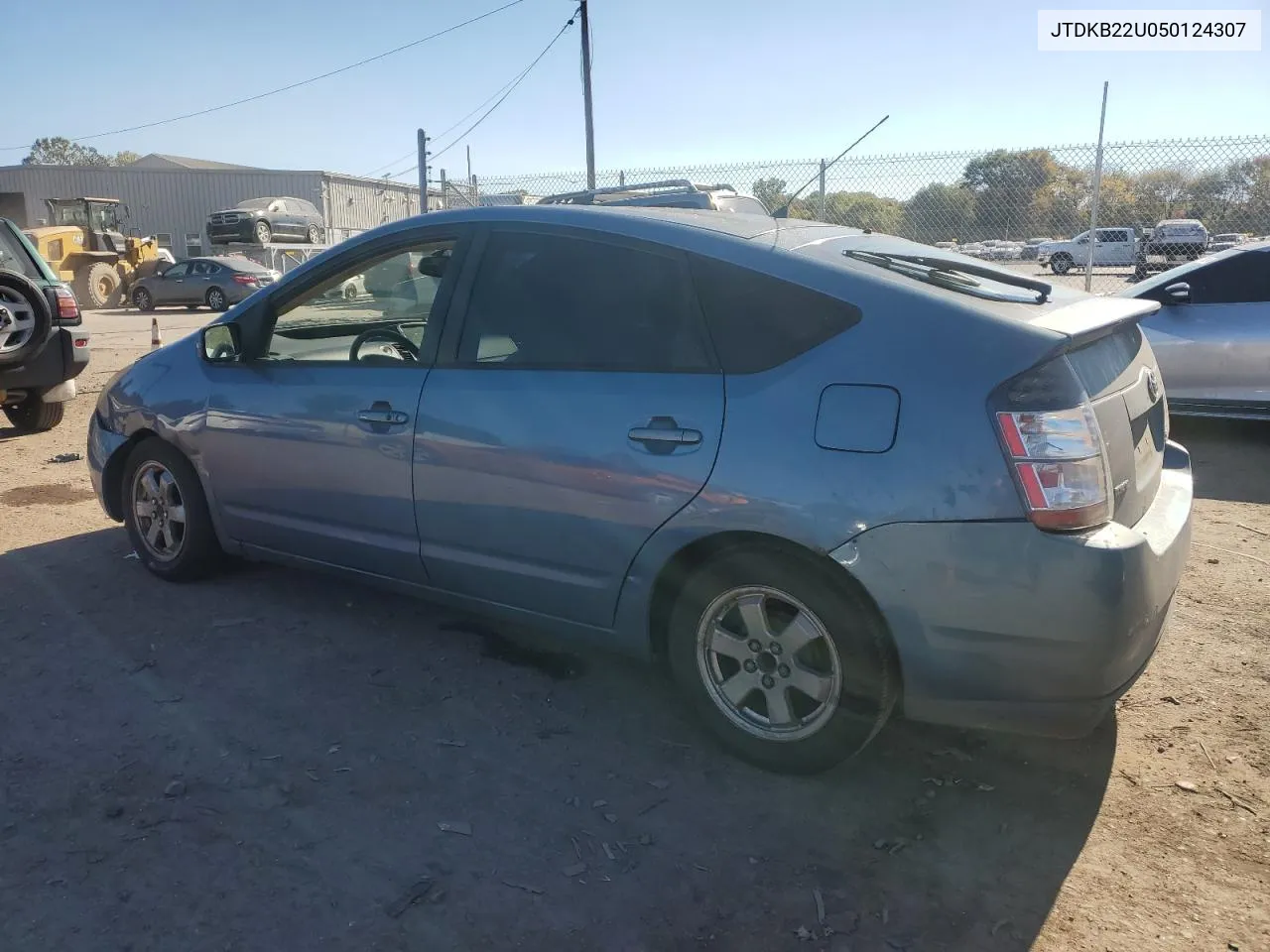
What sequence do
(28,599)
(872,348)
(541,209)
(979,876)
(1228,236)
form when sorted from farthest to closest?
(1228,236) < (28,599) < (541,209) < (872,348) < (979,876)

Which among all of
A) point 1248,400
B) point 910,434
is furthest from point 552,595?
point 1248,400

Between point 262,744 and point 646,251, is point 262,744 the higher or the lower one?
the lower one

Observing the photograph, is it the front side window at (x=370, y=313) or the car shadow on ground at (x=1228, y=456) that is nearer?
the front side window at (x=370, y=313)

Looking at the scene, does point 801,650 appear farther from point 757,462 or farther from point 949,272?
point 949,272

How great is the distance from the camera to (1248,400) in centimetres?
722

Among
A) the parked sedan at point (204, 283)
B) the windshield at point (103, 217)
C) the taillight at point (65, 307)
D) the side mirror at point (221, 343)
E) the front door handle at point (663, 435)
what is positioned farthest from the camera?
the windshield at point (103, 217)

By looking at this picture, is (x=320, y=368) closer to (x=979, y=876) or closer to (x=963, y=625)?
(x=963, y=625)

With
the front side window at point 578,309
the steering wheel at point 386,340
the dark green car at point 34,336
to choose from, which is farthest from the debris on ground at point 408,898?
the dark green car at point 34,336

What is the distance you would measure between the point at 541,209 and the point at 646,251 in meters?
0.56

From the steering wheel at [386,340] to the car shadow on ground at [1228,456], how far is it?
5079 mm

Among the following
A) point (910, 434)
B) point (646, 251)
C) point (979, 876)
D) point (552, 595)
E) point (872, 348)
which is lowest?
point (979, 876)

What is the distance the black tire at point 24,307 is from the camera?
24.7 feet

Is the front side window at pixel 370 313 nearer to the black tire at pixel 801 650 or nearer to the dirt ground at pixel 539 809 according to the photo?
the dirt ground at pixel 539 809

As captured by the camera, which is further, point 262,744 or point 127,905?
point 262,744
